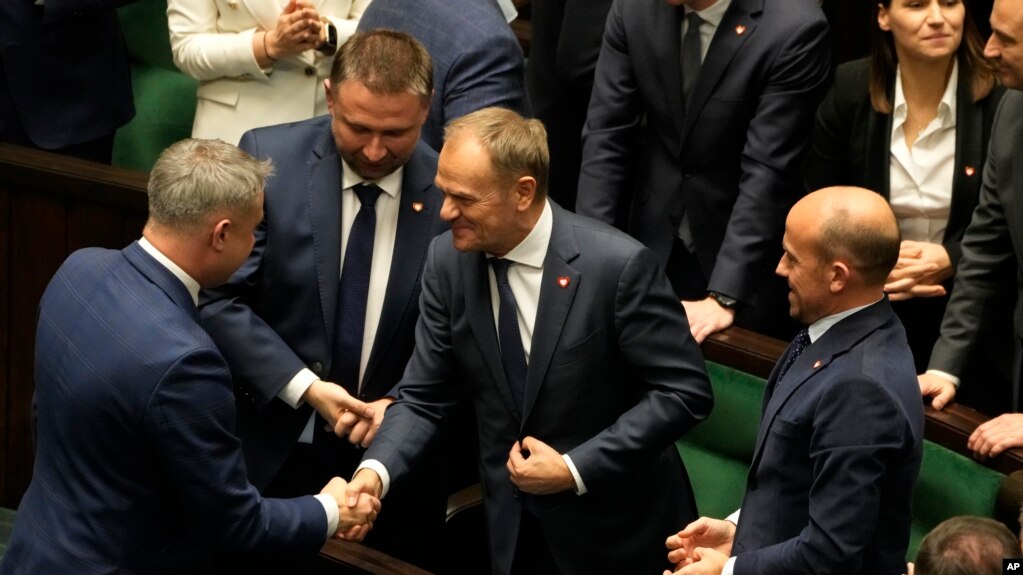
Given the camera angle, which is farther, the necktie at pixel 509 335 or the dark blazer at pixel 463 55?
the dark blazer at pixel 463 55

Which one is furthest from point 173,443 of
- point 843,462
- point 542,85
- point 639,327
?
point 542,85

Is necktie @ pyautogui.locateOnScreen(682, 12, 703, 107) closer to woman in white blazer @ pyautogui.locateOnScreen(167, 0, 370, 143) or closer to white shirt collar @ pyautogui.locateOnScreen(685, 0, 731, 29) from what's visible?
white shirt collar @ pyautogui.locateOnScreen(685, 0, 731, 29)

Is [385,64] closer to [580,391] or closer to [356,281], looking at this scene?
[356,281]

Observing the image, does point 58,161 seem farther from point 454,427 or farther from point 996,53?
point 996,53

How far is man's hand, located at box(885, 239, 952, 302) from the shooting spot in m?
3.43

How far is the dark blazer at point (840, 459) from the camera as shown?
2.50m

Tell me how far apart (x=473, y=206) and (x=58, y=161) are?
169cm

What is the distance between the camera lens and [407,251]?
3254mm

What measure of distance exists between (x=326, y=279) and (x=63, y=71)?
1383 millimetres

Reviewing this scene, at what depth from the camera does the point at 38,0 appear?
160 inches

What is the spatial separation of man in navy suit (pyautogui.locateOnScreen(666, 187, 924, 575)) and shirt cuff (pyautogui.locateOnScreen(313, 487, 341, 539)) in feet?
2.27

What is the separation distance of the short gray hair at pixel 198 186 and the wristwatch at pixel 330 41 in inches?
40.6

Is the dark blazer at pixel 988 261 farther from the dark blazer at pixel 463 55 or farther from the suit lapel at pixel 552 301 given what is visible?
the dark blazer at pixel 463 55

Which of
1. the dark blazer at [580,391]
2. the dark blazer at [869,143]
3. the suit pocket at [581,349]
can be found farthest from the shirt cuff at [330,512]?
the dark blazer at [869,143]
